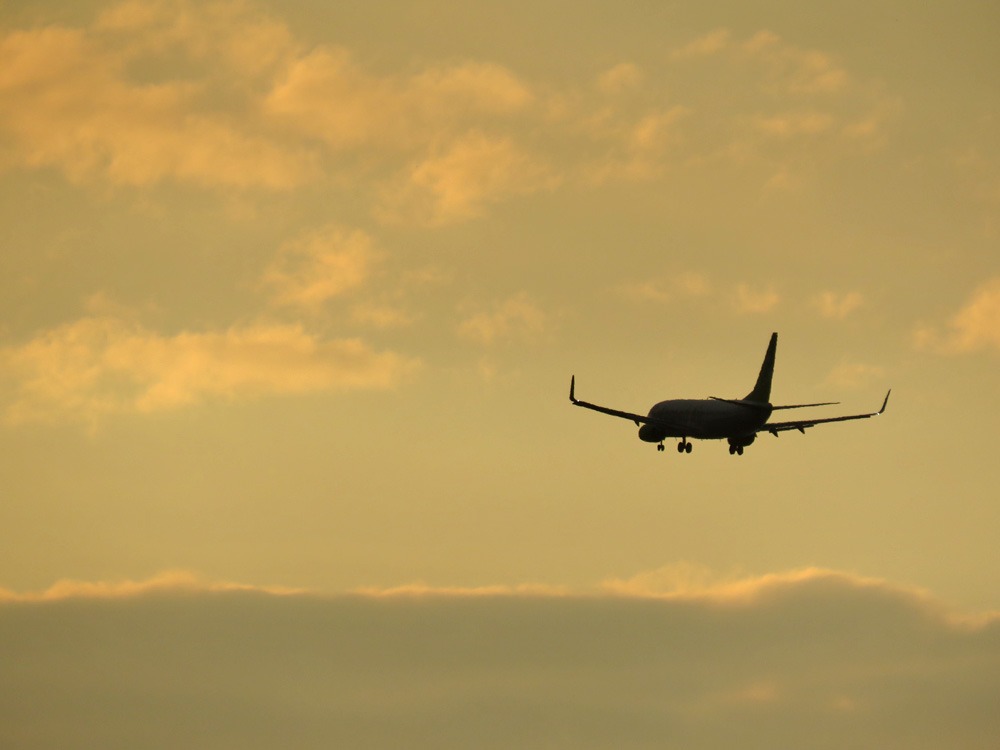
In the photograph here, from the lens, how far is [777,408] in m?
199
